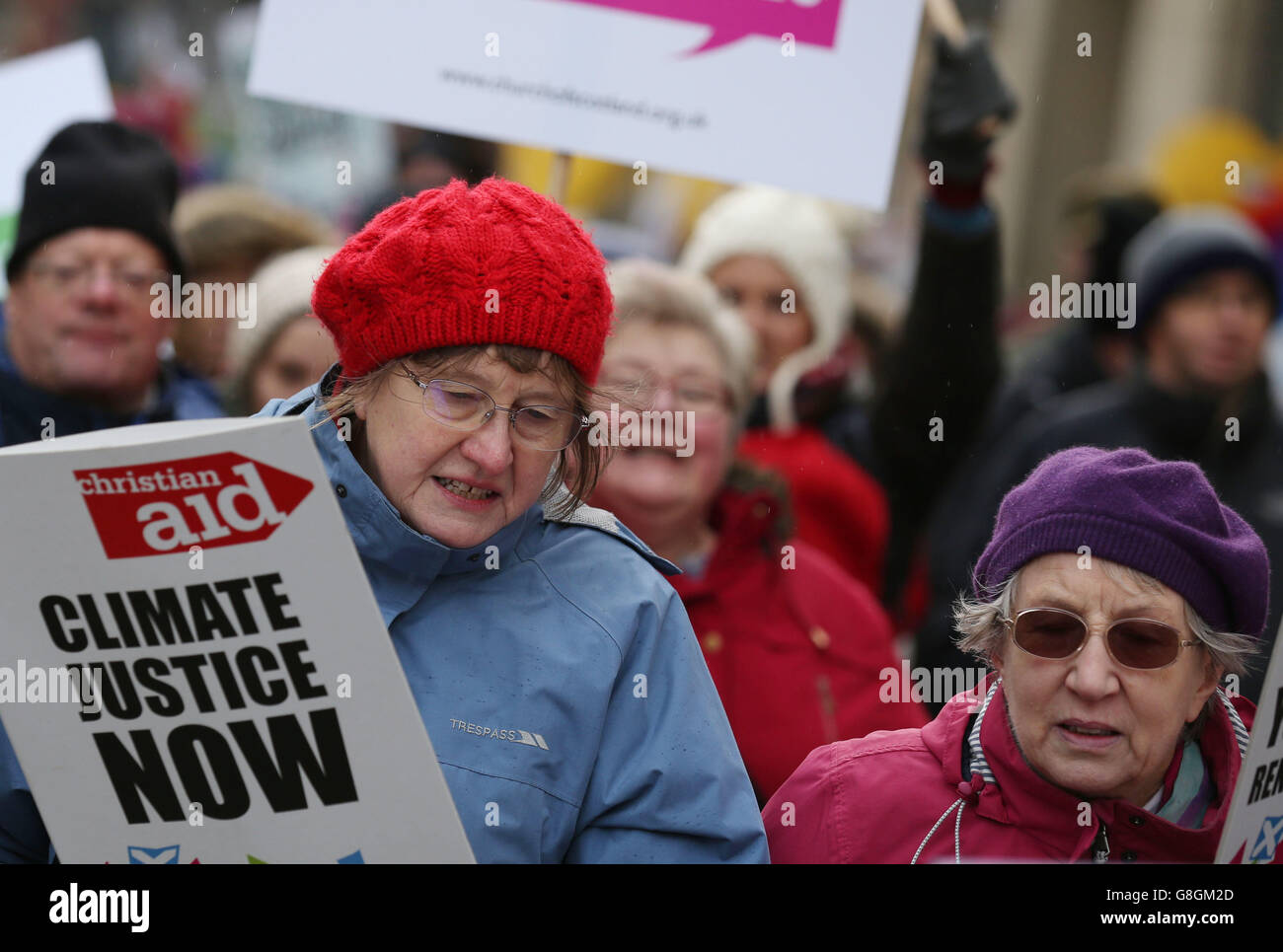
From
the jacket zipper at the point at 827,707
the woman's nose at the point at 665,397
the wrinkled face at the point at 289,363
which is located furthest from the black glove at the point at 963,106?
the wrinkled face at the point at 289,363

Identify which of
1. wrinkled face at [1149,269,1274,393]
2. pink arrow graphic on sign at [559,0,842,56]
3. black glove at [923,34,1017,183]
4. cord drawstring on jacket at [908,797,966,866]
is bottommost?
cord drawstring on jacket at [908,797,966,866]

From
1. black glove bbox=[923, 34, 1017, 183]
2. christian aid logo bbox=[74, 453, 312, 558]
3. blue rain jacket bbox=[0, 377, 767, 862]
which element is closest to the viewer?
christian aid logo bbox=[74, 453, 312, 558]

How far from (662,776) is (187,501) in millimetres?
691

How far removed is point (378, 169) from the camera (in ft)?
23.0

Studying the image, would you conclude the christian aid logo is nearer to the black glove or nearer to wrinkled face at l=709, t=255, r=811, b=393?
the black glove

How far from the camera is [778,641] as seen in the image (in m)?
3.16

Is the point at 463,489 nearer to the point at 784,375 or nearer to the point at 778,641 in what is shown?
the point at 778,641

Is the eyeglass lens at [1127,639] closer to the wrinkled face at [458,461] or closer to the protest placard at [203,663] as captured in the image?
the wrinkled face at [458,461]

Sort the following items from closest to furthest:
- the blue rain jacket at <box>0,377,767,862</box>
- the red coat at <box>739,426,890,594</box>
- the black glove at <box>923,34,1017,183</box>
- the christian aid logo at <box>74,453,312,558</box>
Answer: the christian aid logo at <box>74,453,312,558</box>, the blue rain jacket at <box>0,377,767,862</box>, the black glove at <box>923,34,1017,183</box>, the red coat at <box>739,426,890,594</box>

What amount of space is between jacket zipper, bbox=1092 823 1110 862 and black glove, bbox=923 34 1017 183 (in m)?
1.78

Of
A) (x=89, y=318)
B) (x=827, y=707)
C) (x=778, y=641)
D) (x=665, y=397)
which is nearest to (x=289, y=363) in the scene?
(x=89, y=318)

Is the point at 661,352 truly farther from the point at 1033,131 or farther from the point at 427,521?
the point at 1033,131

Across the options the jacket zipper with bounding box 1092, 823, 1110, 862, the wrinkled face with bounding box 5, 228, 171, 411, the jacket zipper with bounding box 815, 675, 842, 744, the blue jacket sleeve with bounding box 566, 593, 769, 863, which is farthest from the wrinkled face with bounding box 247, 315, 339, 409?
the jacket zipper with bounding box 1092, 823, 1110, 862

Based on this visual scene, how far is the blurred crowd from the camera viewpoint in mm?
3164
